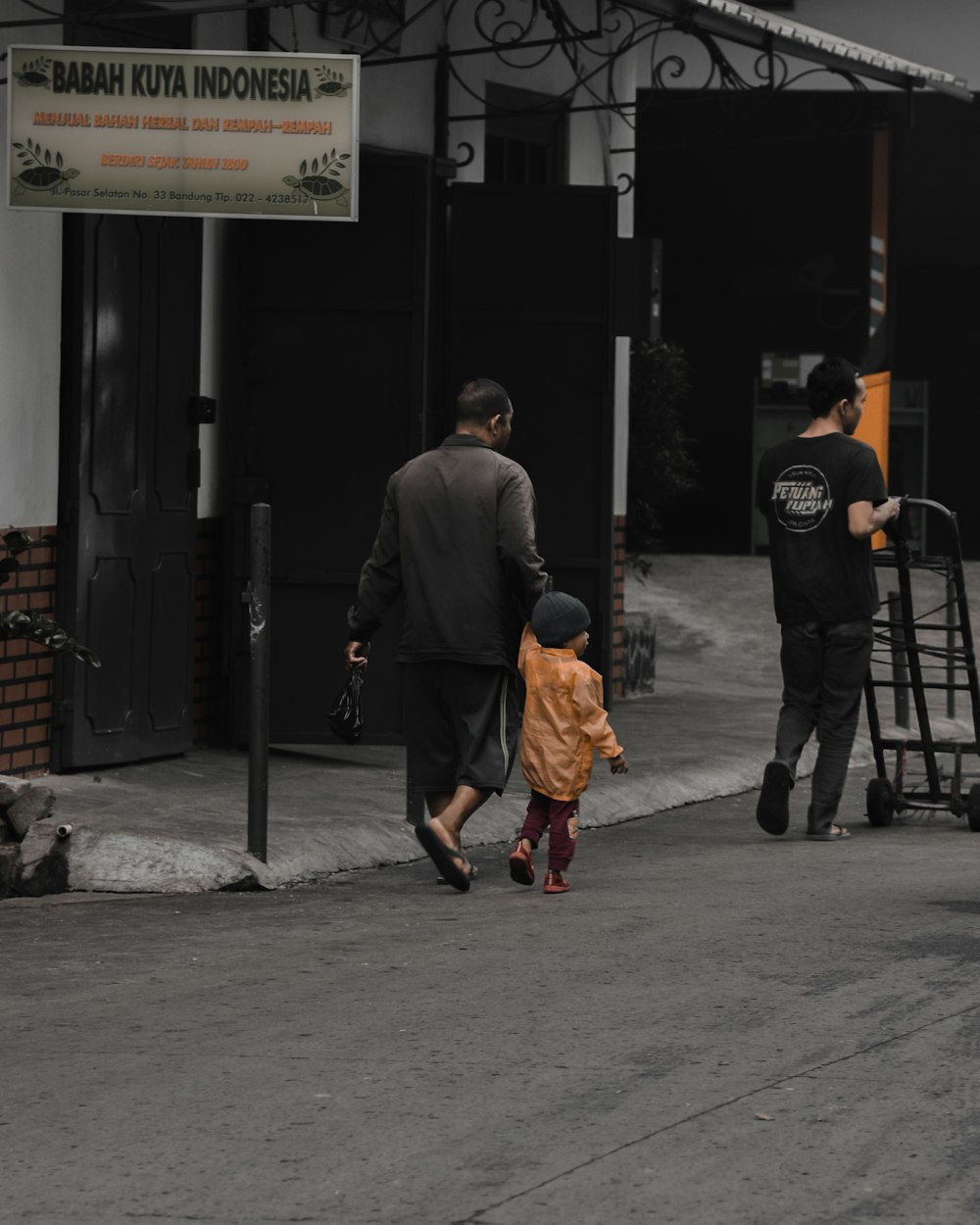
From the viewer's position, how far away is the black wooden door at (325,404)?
1120 cm

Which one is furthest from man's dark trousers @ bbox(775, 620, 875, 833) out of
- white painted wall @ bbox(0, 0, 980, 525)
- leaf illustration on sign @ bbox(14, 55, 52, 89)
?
leaf illustration on sign @ bbox(14, 55, 52, 89)

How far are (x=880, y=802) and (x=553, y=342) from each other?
3149 mm

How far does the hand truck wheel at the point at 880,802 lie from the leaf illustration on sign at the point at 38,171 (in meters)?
4.01

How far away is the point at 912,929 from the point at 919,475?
16.2 metres

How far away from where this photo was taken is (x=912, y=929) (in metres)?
7.29

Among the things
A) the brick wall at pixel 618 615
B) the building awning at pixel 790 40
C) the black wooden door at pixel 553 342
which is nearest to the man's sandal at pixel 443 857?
the black wooden door at pixel 553 342

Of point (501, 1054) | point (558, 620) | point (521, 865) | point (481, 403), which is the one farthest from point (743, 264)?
point (501, 1054)

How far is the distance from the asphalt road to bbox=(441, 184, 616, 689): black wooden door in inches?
139

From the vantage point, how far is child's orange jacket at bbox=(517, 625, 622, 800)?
8.02 m

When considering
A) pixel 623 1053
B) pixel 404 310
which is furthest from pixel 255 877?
pixel 404 310

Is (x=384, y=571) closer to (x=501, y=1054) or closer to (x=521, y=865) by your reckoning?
(x=521, y=865)

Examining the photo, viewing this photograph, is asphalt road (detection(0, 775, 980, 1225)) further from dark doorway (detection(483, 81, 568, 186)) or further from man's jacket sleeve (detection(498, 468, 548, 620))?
dark doorway (detection(483, 81, 568, 186))

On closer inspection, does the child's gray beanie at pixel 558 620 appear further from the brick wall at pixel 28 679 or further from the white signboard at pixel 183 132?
the brick wall at pixel 28 679

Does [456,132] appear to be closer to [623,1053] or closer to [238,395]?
[238,395]
